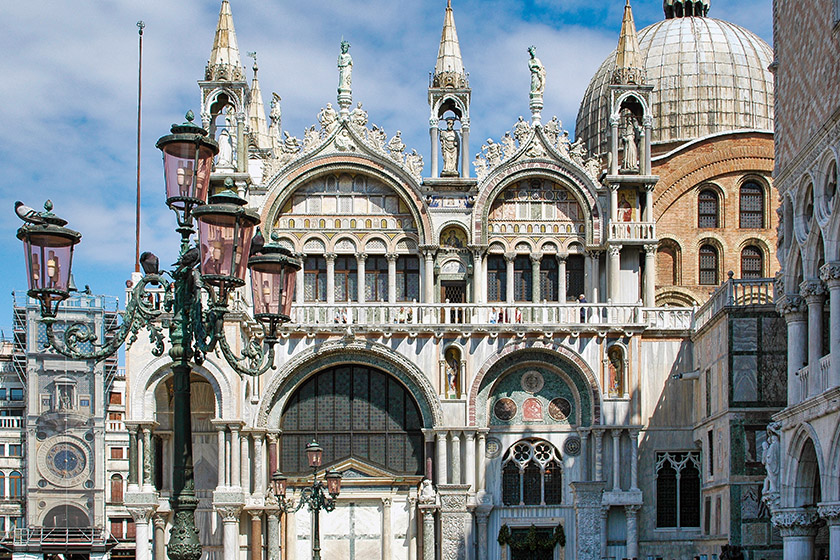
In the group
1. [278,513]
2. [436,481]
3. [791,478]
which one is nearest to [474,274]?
[436,481]

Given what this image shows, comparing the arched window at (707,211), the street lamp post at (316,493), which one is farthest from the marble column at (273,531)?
the arched window at (707,211)

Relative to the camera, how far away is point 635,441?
35.0 meters

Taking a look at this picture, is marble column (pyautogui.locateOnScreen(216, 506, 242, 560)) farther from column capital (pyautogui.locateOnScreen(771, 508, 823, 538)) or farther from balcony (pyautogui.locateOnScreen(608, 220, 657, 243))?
column capital (pyautogui.locateOnScreen(771, 508, 823, 538))

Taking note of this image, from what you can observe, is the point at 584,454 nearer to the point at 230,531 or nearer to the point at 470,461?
the point at 470,461

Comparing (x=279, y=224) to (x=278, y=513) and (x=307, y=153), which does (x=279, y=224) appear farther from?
(x=278, y=513)

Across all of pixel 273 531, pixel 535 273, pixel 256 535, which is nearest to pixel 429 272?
pixel 535 273

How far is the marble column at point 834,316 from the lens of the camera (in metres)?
24.9

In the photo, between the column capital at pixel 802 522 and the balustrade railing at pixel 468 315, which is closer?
the column capital at pixel 802 522

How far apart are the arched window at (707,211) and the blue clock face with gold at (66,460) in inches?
1087

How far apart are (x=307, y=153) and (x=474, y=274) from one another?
5.76 m

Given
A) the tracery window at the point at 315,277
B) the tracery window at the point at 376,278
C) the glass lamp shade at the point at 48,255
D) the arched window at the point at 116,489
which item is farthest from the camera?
the arched window at the point at 116,489

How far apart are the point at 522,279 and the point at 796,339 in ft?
37.1

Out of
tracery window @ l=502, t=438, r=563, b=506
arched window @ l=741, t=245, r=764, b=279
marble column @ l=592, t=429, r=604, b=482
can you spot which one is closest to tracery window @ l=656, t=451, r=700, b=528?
marble column @ l=592, t=429, r=604, b=482

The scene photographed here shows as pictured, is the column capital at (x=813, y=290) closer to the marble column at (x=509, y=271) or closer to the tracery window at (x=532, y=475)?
the tracery window at (x=532, y=475)
